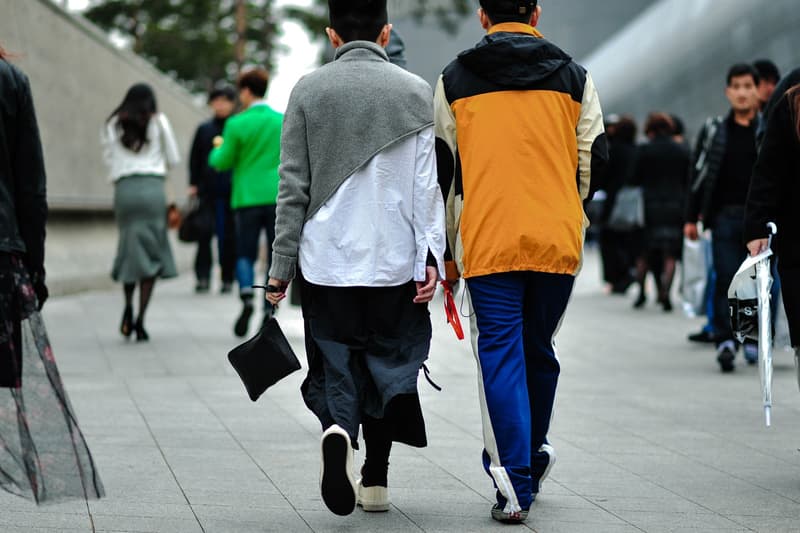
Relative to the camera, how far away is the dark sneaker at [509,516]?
4891 millimetres

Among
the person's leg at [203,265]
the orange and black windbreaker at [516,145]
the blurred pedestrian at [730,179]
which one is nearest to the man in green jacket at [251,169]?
the blurred pedestrian at [730,179]

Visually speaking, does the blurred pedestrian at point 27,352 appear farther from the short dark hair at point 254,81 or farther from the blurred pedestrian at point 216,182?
the blurred pedestrian at point 216,182

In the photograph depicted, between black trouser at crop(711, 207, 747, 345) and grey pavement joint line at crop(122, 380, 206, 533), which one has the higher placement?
black trouser at crop(711, 207, 747, 345)

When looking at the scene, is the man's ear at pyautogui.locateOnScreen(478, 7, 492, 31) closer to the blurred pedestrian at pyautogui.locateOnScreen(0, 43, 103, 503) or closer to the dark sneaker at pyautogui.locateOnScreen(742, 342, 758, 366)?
the blurred pedestrian at pyautogui.locateOnScreen(0, 43, 103, 503)

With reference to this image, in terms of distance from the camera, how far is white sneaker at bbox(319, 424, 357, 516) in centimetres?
468

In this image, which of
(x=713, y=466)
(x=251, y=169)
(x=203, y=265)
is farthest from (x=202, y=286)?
(x=713, y=466)

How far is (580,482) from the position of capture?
5.71 m

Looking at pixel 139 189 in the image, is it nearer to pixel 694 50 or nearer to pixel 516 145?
pixel 516 145

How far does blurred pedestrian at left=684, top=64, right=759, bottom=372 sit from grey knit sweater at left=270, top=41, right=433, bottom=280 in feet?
15.2

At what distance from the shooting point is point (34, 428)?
436cm

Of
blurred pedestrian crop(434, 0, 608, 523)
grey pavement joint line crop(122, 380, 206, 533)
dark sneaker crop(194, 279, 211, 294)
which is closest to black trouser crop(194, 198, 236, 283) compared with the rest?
dark sneaker crop(194, 279, 211, 294)

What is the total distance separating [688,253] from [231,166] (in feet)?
11.8

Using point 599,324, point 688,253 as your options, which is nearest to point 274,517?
point 688,253

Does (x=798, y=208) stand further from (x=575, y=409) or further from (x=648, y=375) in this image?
(x=648, y=375)
